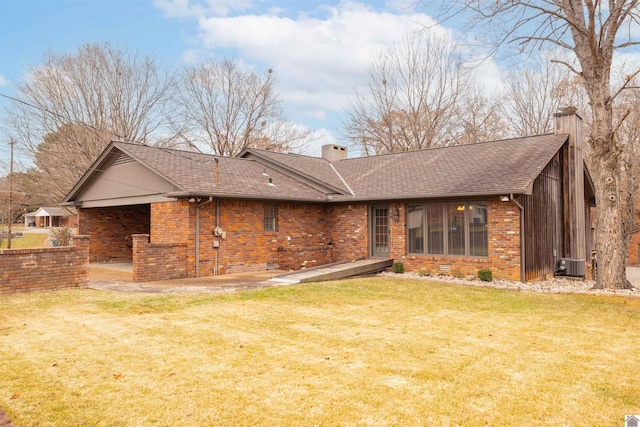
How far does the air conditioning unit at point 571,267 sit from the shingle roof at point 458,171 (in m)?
3.45

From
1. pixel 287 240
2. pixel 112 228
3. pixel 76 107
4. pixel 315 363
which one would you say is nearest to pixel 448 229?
pixel 287 240

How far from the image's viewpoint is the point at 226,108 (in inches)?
1243

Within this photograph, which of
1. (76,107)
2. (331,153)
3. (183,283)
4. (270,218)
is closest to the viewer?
(183,283)

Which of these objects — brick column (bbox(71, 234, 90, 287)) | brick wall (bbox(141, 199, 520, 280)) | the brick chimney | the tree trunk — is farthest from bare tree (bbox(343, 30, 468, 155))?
brick column (bbox(71, 234, 90, 287))

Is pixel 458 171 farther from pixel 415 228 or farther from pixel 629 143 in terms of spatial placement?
pixel 629 143

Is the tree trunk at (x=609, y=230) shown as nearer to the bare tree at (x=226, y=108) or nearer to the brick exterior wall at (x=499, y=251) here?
the brick exterior wall at (x=499, y=251)

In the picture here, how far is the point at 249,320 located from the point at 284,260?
7588 mm

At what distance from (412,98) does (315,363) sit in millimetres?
26453

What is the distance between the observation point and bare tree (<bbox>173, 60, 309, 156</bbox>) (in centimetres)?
3106

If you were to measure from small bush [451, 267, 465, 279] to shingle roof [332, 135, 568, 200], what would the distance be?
2.29m

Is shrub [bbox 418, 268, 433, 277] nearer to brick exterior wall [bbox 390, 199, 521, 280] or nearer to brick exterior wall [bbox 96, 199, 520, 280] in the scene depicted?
brick exterior wall [bbox 96, 199, 520, 280]

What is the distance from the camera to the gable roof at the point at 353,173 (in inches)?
499

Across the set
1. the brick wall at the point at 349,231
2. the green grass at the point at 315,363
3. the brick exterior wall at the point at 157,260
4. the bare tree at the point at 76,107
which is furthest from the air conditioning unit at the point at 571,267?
the bare tree at the point at 76,107

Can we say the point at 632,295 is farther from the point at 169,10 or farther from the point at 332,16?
the point at 169,10
